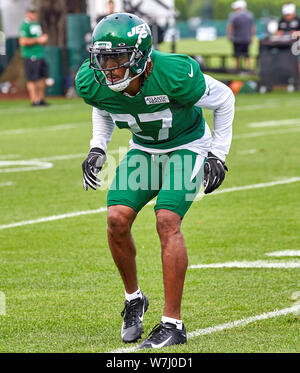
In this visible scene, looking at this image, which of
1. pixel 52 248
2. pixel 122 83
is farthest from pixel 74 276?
pixel 122 83

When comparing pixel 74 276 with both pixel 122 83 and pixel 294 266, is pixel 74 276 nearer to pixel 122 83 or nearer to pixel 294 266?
pixel 294 266

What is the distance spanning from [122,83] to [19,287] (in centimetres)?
195

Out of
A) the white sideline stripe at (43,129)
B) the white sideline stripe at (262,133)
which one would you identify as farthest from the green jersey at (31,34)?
the white sideline stripe at (262,133)

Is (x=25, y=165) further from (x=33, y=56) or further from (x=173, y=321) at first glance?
(x=33, y=56)

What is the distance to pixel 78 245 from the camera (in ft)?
24.8

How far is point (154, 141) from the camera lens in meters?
5.37

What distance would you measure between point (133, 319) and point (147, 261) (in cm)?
192

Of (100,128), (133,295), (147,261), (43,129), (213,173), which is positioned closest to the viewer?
(213,173)

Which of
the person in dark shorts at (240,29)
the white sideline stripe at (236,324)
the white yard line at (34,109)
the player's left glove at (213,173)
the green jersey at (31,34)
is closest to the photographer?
the white sideline stripe at (236,324)

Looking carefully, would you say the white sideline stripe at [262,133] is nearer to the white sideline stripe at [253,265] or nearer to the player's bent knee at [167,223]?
the white sideline stripe at [253,265]

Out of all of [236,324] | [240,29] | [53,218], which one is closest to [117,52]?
[236,324]

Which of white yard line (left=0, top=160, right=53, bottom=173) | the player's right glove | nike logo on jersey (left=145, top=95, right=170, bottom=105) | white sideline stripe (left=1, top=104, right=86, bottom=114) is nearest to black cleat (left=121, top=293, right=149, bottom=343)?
the player's right glove

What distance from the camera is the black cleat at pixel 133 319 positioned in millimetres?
5035
